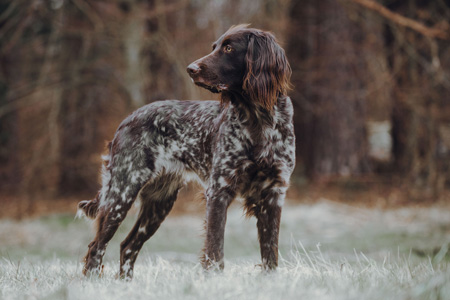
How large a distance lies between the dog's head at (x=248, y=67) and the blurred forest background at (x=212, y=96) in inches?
211

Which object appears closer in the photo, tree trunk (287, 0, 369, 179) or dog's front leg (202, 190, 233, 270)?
dog's front leg (202, 190, 233, 270)

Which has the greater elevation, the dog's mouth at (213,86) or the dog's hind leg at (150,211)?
the dog's mouth at (213,86)

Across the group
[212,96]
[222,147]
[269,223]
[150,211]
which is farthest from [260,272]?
[212,96]

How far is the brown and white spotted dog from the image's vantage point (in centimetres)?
344

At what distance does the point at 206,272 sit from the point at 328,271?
0.79 metres

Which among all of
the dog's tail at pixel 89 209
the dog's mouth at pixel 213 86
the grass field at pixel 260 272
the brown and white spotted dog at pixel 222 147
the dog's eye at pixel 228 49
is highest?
the dog's eye at pixel 228 49

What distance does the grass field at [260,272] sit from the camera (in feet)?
8.84

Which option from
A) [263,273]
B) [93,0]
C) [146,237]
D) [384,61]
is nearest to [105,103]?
[93,0]

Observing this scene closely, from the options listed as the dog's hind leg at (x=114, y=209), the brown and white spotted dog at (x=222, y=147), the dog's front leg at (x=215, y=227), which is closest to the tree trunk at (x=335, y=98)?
the brown and white spotted dog at (x=222, y=147)

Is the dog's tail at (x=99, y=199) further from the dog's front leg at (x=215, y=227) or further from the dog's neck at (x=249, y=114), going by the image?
the dog's neck at (x=249, y=114)

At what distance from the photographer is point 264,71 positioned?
11.3ft

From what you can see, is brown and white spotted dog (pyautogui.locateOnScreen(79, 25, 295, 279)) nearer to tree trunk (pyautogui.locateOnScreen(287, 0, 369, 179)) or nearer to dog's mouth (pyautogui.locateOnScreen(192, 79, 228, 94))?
dog's mouth (pyautogui.locateOnScreen(192, 79, 228, 94))

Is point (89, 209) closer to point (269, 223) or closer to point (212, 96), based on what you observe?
point (269, 223)

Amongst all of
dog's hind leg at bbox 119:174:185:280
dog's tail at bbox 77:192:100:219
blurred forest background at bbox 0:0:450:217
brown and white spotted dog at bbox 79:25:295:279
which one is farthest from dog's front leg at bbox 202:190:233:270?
blurred forest background at bbox 0:0:450:217
